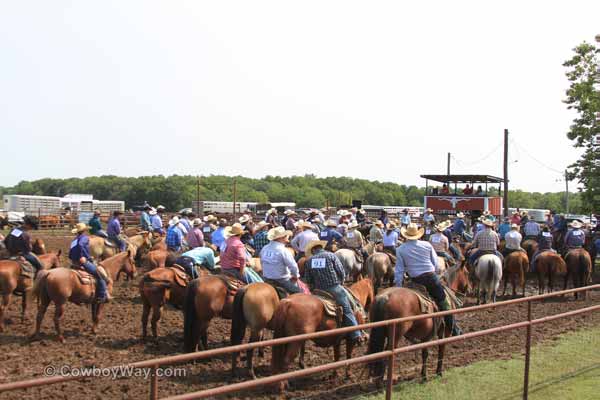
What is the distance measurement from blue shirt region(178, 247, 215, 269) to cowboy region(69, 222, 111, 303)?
5.21 ft

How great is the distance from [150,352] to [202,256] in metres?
2.13

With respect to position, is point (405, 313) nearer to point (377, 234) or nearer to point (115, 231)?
point (377, 234)

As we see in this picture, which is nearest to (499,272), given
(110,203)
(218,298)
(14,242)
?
(218,298)

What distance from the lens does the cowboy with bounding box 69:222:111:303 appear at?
34.7 ft

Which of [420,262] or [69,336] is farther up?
[420,262]

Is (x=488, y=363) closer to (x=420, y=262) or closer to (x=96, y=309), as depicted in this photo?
(x=420, y=262)

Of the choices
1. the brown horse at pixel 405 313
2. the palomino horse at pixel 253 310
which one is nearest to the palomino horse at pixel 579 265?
the brown horse at pixel 405 313

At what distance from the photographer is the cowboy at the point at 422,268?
8.72m

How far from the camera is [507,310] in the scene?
44.9 ft

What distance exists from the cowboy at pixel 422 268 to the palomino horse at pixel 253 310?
1978 millimetres

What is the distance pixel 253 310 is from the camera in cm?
830

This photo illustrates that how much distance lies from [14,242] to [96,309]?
Answer: 216 centimetres

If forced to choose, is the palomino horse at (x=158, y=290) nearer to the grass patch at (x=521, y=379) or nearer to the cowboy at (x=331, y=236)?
the grass patch at (x=521, y=379)

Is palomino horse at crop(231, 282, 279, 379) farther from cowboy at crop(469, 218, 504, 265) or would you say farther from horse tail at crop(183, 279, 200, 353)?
cowboy at crop(469, 218, 504, 265)
